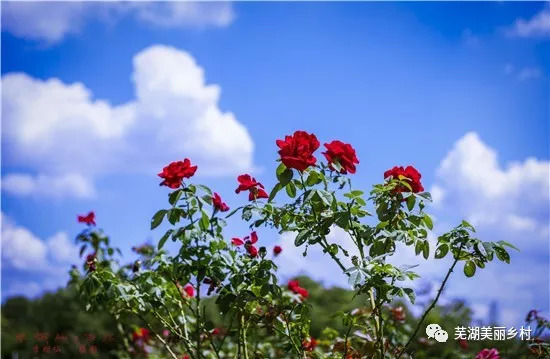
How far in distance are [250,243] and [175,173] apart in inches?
15.7

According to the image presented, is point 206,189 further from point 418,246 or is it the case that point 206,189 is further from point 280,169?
point 418,246

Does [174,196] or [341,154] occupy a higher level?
[341,154]

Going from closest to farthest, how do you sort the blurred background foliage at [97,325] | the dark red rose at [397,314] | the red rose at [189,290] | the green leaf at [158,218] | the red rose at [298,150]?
1. the red rose at [298,150]
2. the green leaf at [158,218]
3. the red rose at [189,290]
4. the dark red rose at [397,314]
5. the blurred background foliage at [97,325]

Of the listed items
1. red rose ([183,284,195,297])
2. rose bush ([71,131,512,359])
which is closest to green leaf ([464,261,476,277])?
rose bush ([71,131,512,359])

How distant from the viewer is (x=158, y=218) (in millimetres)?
2477

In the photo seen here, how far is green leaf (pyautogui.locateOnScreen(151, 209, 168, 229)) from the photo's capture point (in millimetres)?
2471

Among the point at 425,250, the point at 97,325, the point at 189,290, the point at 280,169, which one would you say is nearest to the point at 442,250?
the point at 425,250

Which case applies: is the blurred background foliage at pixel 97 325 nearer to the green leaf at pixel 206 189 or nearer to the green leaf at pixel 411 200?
the green leaf at pixel 206 189

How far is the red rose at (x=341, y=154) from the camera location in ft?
7.45

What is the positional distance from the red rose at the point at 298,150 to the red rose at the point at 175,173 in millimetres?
439

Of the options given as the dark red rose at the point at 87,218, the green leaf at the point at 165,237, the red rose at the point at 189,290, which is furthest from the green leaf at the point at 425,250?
the dark red rose at the point at 87,218

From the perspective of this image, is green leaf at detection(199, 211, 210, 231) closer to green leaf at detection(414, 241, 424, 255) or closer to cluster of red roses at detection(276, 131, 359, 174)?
cluster of red roses at detection(276, 131, 359, 174)

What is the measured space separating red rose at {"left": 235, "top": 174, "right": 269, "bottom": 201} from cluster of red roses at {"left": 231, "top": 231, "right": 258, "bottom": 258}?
0.23m

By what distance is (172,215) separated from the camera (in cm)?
248
